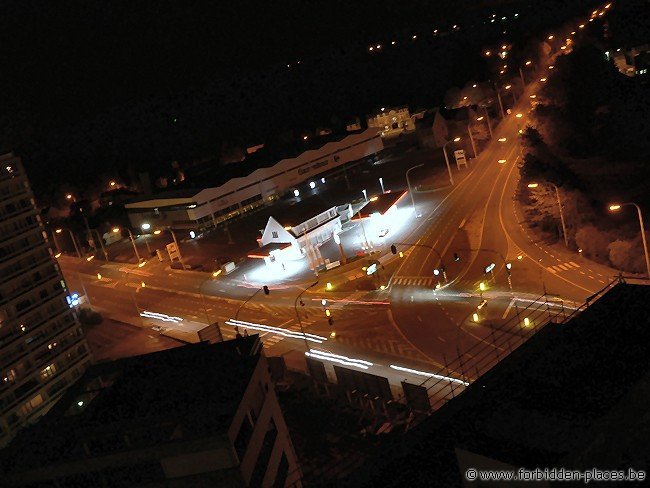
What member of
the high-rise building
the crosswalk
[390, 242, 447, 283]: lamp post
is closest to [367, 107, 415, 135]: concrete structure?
[390, 242, 447, 283]: lamp post

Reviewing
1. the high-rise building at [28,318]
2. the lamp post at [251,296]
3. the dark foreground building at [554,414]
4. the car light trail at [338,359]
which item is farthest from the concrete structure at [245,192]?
the dark foreground building at [554,414]

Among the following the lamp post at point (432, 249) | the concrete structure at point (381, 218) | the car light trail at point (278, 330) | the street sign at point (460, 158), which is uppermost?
the street sign at point (460, 158)

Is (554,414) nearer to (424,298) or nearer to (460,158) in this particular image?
(424,298)

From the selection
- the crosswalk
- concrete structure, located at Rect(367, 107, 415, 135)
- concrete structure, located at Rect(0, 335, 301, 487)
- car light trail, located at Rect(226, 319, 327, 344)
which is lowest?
the crosswalk

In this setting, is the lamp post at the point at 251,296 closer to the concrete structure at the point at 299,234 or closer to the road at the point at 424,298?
the road at the point at 424,298

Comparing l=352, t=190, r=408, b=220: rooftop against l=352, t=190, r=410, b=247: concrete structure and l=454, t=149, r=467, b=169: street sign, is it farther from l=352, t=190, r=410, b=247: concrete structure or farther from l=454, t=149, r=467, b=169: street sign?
l=454, t=149, r=467, b=169: street sign

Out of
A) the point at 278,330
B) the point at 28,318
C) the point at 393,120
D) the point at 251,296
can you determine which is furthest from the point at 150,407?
the point at 393,120
